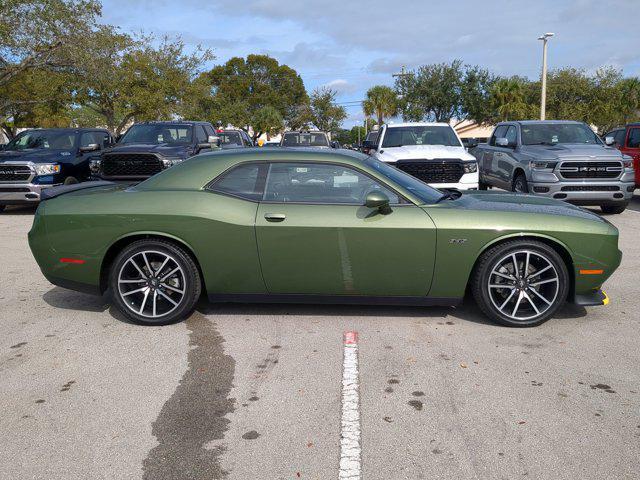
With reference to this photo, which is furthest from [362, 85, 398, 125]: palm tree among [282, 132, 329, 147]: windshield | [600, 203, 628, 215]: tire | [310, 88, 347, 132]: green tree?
[600, 203, 628, 215]: tire

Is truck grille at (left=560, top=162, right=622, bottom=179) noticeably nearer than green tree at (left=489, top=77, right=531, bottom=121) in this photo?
Yes

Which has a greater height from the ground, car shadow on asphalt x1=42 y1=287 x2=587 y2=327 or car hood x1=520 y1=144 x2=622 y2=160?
car hood x1=520 y1=144 x2=622 y2=160

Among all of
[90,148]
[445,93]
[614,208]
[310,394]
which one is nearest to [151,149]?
[90,148]

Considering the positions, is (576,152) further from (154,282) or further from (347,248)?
(154,282)

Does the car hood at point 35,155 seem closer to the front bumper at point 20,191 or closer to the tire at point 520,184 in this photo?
the front bumper at point 20,191

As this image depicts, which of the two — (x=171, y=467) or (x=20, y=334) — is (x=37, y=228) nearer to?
(x=20, y=334)

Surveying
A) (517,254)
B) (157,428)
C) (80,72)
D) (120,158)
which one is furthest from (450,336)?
(80,72)

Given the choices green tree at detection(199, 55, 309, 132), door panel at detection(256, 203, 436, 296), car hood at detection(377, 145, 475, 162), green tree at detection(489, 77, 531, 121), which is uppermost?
green tree at detection(199, 55, 309, 132)

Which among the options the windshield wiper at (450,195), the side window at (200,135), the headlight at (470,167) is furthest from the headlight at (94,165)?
the windshield wiper at (450,195)

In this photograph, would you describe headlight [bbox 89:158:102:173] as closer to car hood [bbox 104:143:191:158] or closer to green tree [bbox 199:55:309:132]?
car hood [bbox 104:143:191:158]

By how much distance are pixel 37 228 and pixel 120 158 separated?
6.33 metres

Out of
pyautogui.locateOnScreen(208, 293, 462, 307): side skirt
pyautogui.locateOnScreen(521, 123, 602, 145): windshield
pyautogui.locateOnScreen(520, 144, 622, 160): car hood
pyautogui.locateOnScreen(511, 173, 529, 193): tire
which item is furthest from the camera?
pyautogui.locateOnScreen(521, 123, 602, 145): windshield

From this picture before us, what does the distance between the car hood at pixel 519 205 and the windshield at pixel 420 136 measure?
21.4ft

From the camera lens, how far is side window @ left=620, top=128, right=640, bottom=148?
1309 cm
